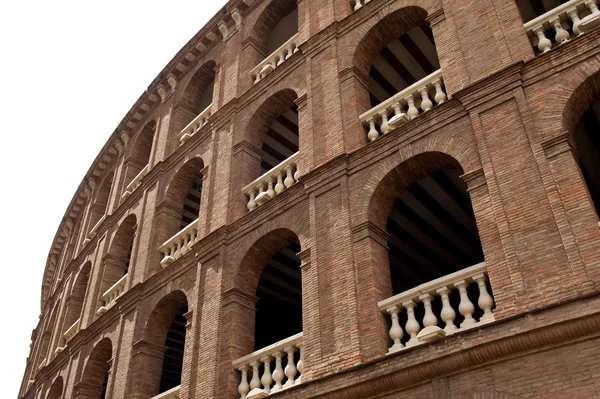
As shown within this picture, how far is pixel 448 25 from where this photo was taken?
11508 mm

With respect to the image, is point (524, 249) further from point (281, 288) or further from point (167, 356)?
point (167, 356)

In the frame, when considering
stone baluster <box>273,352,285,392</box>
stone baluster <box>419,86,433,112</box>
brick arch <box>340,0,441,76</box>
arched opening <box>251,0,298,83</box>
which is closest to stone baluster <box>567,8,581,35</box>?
stone baluster <box>419,86,433,112</box>

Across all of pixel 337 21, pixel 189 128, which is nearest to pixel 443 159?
pixel 337 21

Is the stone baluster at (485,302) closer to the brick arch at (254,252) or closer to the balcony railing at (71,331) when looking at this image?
the brick arch at (254,252)

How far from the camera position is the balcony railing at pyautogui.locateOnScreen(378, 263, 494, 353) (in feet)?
27.5

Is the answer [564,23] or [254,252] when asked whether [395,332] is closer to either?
[254,252]

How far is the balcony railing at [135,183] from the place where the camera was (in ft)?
63.9

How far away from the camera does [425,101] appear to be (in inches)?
432

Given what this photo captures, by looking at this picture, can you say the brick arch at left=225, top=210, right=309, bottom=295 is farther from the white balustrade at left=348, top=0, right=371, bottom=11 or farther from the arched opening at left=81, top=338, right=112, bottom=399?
the arched opening at left=81, top=338, right=112, bottom=399

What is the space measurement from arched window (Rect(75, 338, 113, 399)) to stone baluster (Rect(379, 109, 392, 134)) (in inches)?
417

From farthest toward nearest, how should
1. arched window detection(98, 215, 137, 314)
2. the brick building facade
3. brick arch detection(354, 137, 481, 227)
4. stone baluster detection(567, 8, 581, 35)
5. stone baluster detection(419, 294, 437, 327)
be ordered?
arched window detection(98, 215, 137, 314), brick arch detection(354, 137, 481, 227), stone baluster detection(567, 8, 581, 35), stone baluster detection(419, 294, 437, 327), the brick building facade

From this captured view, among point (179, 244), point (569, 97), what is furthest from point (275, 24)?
point (569, 97)

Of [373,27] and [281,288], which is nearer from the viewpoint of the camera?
[373,27]

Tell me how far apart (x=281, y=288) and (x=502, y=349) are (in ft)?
26.8
